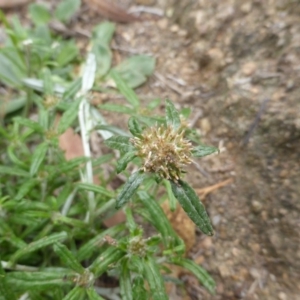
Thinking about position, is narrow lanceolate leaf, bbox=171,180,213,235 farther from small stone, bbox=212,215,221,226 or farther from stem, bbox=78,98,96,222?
small stone, bbox=212,215,221,226

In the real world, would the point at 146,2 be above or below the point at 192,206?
above

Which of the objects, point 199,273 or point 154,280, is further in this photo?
point 199,273

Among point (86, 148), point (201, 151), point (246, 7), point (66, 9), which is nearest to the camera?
point (201, 151)

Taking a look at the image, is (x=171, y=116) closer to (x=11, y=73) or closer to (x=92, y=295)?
(x=92, y=295)

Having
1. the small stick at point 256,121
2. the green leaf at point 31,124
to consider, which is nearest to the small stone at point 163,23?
the small stick at point 256,121

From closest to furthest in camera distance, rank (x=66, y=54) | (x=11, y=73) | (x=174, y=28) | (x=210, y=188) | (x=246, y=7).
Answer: (x=210, y=188) < (x=246, y=7) < (x=11, y=73) < (x=66, y=54) < (x=174, y=28)

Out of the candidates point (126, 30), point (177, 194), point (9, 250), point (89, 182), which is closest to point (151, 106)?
point (89, 182)

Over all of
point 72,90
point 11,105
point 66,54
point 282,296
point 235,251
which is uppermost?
point 66,54

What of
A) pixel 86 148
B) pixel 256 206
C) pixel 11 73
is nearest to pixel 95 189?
pixel 86 148
